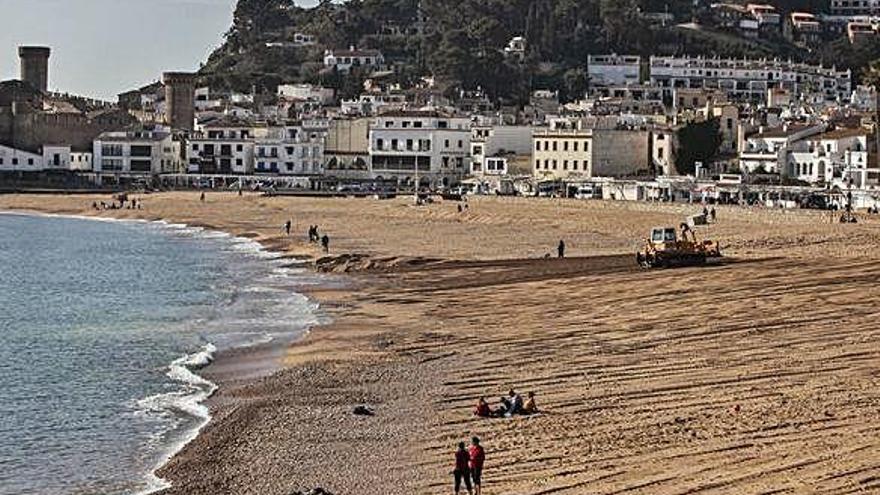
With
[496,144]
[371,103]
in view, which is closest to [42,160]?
[371,103]

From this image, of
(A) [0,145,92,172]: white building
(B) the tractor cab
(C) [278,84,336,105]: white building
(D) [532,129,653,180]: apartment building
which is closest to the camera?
(B) the tractor cab

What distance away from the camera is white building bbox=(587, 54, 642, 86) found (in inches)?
4963

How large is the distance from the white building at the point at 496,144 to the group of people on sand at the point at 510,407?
66804 mm

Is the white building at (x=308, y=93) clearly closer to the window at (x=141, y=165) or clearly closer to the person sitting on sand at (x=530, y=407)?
the window at (x=141, y=165)

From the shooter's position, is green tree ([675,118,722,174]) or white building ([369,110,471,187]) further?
white building ([369,110,471,187])

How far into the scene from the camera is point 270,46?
145625 millimetres

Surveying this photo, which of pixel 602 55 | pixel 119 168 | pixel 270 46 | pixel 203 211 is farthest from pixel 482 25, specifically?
pixel 203 211

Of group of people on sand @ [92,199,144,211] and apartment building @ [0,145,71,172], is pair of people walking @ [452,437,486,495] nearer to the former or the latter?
group of people on sand @ [92,199,144,211]

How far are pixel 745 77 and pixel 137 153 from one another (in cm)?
4569

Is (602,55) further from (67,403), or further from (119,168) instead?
(67,403)

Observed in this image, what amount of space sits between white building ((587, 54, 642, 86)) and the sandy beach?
81.2m

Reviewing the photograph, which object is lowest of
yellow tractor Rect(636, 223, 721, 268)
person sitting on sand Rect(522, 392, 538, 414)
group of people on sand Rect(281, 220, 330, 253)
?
person sitting on sand Rect(522, 392, 538, 414)

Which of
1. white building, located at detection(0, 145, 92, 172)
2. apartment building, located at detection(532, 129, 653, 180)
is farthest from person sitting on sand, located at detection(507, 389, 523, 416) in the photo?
white building, located at detection(0, 145, 92, 172)

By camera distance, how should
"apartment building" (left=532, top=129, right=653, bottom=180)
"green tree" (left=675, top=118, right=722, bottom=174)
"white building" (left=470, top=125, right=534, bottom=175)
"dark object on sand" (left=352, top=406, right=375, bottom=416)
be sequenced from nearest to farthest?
1. "dark object on sand" (left=352, top=406, right=375, bottom=416)
2. "green tree" (left=675, top=118, right=722, bottom=174)
3. "apartment building" (left=532, top=129, right=653, bottom=180)
4. "white building" (left=470, top=125, right=534, bottom=175)
